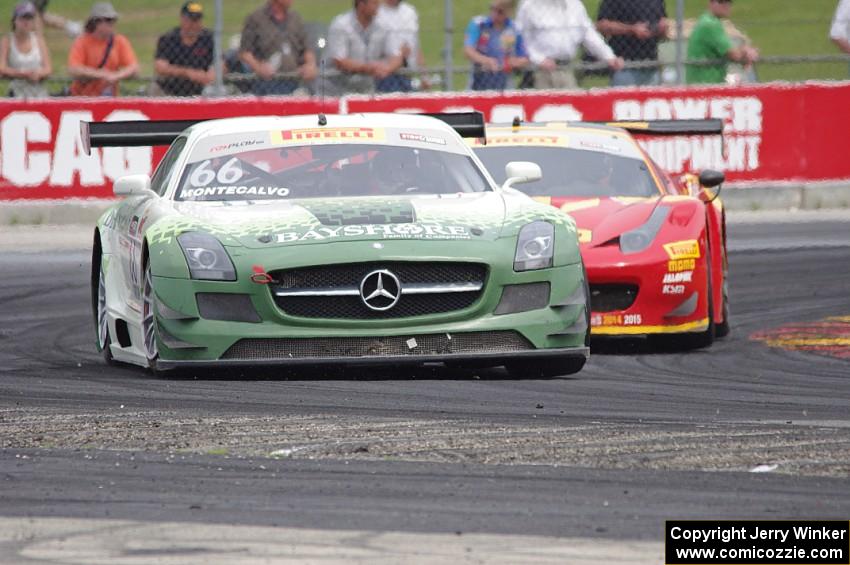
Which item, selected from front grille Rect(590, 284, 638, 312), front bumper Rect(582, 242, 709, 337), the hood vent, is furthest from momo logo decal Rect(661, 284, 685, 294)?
the hood vent

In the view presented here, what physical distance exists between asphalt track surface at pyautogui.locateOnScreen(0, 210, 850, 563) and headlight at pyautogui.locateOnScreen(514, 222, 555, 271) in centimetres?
54

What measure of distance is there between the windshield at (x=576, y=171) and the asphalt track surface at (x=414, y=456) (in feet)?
4.90

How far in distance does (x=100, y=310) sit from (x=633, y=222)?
2872 mm

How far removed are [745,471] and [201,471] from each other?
169 centimetres

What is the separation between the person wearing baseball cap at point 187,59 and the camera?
1766 centimetres

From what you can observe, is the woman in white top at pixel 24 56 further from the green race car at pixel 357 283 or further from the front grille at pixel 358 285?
the front grille at pixel 358 285

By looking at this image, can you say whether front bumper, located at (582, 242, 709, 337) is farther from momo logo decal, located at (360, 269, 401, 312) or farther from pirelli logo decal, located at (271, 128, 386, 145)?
momo logo decal, located at (360, 269, 401, 312)

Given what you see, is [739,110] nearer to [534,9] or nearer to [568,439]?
[534,9]

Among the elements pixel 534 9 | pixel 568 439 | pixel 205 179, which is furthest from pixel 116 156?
pixel 568 439

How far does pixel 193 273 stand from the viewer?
26.6ft

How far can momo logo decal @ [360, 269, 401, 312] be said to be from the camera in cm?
812

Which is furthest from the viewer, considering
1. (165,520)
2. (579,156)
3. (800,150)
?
(800,150)

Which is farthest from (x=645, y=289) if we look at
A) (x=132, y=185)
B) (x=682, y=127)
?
(x=132, y=185)

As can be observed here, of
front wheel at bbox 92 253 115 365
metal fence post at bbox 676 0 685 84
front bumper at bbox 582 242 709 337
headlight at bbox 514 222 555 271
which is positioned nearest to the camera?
headlight at bbox 514 222 555 271
